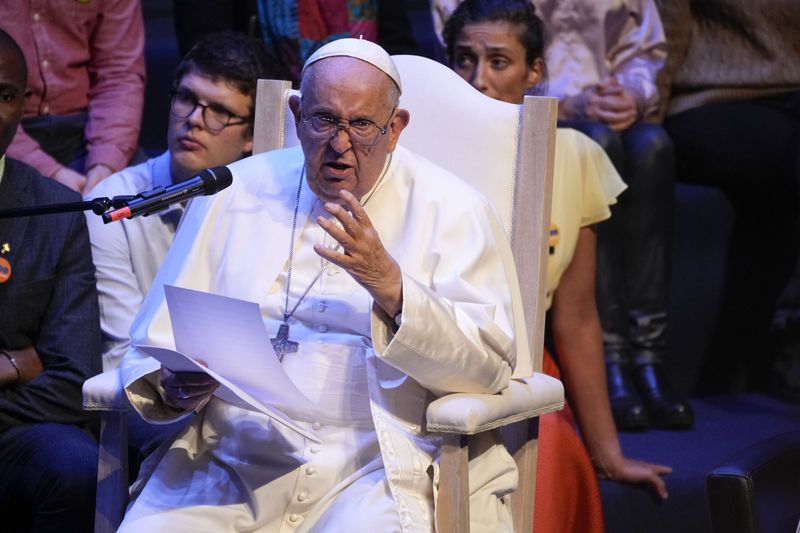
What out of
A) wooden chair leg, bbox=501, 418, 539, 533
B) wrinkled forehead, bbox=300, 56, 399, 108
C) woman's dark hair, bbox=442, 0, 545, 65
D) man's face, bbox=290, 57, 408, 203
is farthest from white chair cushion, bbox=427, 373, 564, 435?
woman's dark hair, bbox=442, 0, 545, 65

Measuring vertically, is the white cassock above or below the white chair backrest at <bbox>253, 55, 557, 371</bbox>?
below

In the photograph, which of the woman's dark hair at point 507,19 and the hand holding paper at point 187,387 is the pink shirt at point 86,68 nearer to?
the woman's dark hair at point 507,19

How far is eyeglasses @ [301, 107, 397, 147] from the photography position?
108 inches

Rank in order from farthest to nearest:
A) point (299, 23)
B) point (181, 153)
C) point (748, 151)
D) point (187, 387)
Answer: point (748, 151), point (299, 23), point (181, 153), point (187, 387)

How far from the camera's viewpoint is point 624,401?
4.21 meters

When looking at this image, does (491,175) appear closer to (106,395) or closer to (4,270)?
(106,395)

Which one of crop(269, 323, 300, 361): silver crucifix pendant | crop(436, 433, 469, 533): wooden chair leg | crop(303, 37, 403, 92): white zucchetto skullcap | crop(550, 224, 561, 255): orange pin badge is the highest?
crop(303, 37, 403, 92): white zucchetto skullcap

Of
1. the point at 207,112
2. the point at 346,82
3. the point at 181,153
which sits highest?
the point at 346,82

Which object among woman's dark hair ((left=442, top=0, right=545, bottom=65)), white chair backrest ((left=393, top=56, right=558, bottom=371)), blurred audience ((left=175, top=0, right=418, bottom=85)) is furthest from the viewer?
blurred audience ((left=175, top=0, right=418, bottom=85))

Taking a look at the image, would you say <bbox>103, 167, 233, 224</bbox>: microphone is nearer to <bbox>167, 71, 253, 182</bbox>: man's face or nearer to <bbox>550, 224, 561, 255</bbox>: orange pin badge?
<bbox>167, 71, 253, 182</bbox>: man's face

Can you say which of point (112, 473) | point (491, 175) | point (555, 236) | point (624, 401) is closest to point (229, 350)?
point (112, 473)

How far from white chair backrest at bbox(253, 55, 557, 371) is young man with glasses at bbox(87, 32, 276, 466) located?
272mm

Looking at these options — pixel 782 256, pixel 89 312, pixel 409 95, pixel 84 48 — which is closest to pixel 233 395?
pixel 89 312

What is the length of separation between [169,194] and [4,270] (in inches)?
42.7
